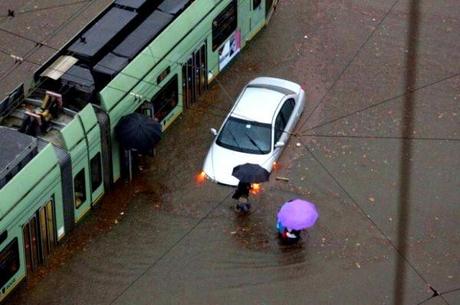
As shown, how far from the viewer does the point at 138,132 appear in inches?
921

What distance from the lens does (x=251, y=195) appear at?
2425cm

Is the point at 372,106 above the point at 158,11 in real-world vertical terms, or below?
below

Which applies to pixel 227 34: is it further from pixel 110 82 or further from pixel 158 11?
pixel 110 82

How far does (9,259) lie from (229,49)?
907cm

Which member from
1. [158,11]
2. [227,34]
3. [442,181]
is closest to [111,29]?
[158,11]

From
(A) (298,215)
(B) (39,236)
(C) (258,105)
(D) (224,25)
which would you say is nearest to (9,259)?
(B) (39,236)

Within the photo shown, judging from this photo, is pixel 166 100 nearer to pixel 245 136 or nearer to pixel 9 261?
pixel 245 136

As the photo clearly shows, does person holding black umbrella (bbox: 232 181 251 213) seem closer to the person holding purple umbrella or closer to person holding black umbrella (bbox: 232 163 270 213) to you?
person holding black umbrella (bbox: 232 163 270 213)

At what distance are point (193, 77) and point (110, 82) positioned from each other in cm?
348

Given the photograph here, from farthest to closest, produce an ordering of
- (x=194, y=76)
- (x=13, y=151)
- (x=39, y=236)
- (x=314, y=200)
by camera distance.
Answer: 1. (x=194, y=76)
2. (x=314, y=200)
3. (x=39, y=236)
4. (x=13, y=151)

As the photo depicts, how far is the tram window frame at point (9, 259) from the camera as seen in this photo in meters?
20.9

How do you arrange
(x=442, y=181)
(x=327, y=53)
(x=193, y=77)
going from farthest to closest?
(x=327, y=53), (x=193, y=77), (x=442, y=181)

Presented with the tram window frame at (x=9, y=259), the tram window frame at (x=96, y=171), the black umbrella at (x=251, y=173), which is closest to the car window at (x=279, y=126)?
the black umbrella at (x=251, y=173)

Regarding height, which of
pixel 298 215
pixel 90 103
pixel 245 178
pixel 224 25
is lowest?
pixel 298 215
